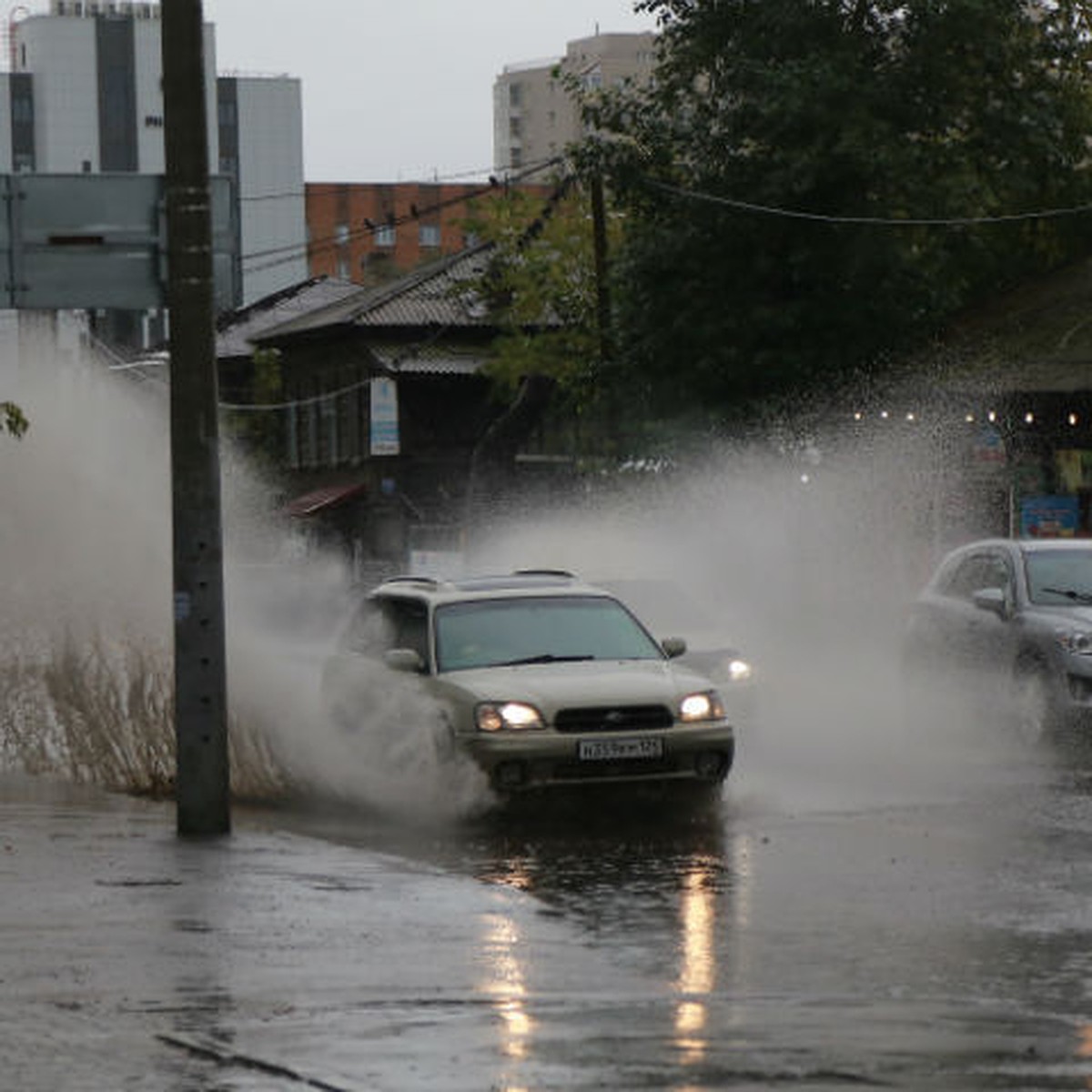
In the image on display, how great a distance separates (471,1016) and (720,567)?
114ft

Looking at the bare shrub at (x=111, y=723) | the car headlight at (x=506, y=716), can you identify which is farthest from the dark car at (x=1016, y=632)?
the bare shrub at (x=111, y=723)

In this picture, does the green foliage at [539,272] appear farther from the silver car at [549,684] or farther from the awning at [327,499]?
the silver car at [549,684]

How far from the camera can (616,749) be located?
15945 mm

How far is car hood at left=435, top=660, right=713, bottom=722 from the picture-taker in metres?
16.1

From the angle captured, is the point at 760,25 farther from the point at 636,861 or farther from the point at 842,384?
the point at 636,861

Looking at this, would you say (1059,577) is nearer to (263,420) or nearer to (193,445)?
(193,445)

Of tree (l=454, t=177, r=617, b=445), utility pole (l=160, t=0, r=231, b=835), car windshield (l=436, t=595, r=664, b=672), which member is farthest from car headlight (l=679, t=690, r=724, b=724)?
tree (l=454, t=177, r=617, b=445)

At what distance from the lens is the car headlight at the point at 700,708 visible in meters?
16.2

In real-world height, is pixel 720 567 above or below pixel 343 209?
below

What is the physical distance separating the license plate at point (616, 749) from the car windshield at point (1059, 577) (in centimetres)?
665

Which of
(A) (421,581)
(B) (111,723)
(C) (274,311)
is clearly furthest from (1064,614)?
(C) (274,311)

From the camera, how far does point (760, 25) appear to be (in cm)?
4212

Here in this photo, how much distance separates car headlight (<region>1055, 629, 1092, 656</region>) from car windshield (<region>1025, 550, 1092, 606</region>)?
2.81 feet

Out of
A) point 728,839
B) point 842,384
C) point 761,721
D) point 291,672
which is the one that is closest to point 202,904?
point 728,839
